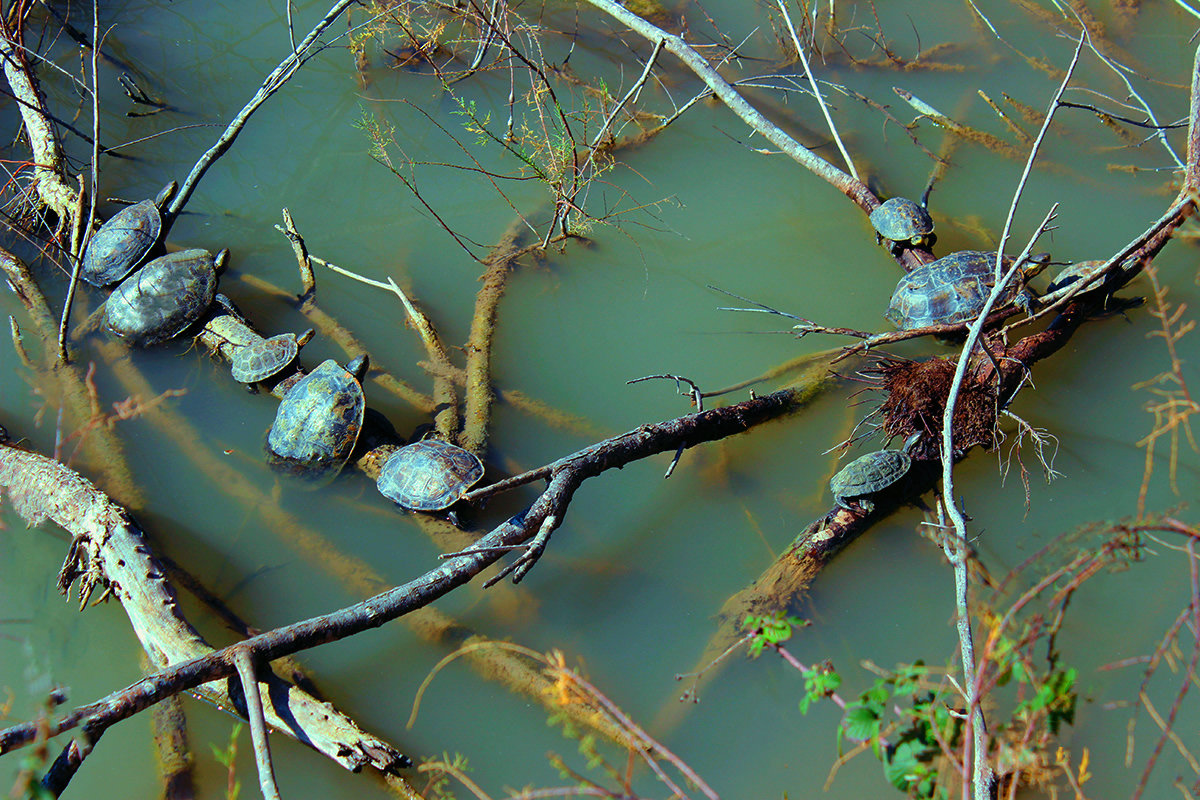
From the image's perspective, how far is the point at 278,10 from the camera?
627cm

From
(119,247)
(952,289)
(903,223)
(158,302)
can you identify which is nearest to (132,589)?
(158,302)

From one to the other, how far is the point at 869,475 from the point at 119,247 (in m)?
5.07

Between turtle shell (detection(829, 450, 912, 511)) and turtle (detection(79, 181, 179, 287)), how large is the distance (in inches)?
188

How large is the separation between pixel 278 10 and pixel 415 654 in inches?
225

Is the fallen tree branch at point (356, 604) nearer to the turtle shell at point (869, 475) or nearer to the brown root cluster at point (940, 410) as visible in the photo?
the turtle shell at point (869, 475)

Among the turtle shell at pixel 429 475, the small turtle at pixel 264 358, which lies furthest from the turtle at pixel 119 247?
the turtle shell at pixel 429 475

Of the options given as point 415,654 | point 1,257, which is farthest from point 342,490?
point 1,257

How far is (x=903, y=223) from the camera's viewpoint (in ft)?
15.0

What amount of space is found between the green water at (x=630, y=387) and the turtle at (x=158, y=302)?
18cm

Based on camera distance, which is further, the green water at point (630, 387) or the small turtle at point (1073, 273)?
the small turtle at point (1073, 273)

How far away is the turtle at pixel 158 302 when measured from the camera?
4.64 m

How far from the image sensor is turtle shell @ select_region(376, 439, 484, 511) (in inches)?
150

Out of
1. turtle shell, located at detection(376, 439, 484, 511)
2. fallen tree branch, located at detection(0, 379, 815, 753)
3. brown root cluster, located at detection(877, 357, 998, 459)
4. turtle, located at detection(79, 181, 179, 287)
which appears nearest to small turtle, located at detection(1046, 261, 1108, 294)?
brown root cluster, located at detection(877, 357, 998, 459)

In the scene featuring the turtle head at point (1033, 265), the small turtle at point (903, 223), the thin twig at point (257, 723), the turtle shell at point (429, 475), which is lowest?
the thin twig at point (257, 723)
